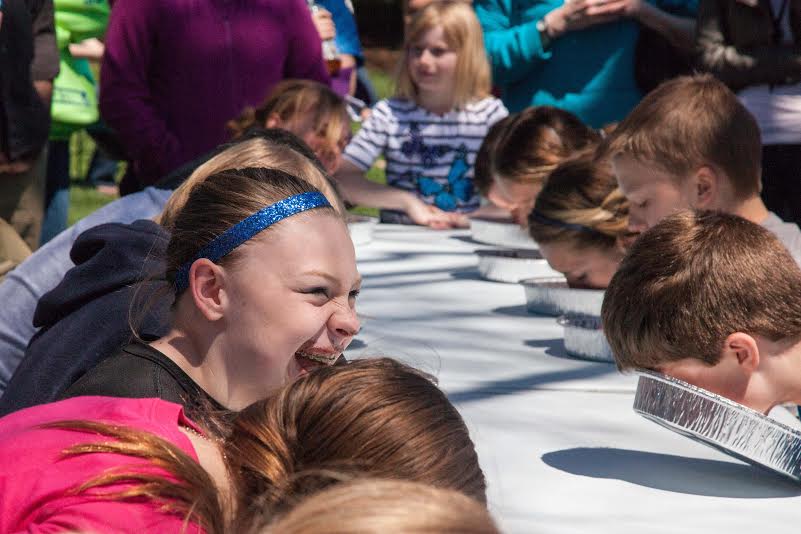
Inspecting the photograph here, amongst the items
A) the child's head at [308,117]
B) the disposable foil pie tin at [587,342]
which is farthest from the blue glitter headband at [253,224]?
the child's head at [308,117]

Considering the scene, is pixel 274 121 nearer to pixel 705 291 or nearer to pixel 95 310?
pixel 95 310

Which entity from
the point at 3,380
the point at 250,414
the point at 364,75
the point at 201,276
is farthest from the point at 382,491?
the point at 364,75

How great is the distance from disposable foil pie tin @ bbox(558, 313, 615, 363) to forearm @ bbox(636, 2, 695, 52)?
2.03 metres

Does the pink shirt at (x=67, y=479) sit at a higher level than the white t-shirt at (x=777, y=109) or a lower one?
higher

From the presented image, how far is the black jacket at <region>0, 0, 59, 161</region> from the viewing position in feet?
12.8

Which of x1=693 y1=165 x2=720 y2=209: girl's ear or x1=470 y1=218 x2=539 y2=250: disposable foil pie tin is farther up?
x1=693 y1=165 x2=720 y2=209: girl's ear

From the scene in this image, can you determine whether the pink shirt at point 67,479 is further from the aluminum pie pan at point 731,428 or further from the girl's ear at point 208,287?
the aluminum pie pan at point 731,428

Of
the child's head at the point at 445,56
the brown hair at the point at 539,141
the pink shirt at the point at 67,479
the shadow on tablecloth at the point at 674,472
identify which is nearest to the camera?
the pink shirt at the point at 67,479

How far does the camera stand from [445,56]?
16.1 ft

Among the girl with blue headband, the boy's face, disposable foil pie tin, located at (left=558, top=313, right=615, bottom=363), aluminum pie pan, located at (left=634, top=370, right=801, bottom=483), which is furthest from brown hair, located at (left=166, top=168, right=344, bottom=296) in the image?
the boy's face

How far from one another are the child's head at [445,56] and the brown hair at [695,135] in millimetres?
2073

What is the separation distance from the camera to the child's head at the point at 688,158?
8.93ft

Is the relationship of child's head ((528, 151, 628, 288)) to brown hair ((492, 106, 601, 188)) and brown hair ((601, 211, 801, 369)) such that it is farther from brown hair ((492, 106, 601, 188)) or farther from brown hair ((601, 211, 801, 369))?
brown hair ((601, 211, 801, 369))

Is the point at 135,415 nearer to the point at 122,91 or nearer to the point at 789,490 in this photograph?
the point at 789,490
